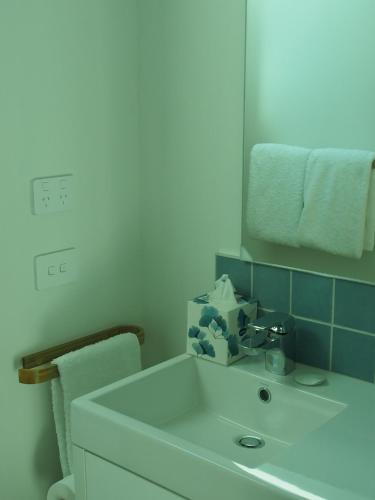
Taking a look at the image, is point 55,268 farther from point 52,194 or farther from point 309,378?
point 309,378

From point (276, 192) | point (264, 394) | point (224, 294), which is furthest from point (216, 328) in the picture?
point (276, 192)

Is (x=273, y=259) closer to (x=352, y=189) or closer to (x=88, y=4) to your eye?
(x=352, y=189)

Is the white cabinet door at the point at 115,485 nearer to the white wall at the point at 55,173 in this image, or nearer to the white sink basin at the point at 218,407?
the white sink basin at the point at 218,407

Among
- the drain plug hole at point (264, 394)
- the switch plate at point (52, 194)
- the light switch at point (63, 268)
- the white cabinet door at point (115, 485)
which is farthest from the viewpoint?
the light switch at point (63, 268)

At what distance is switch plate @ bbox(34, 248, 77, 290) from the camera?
6.20ft

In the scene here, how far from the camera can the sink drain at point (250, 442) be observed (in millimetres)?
1694

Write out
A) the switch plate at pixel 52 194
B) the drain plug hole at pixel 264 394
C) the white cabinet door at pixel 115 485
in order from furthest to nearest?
the switch plate at pixel 52 194
the drain plug hole at pixel 264 394
the white cabinet door at pixel 115 485

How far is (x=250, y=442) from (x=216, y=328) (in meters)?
0.28

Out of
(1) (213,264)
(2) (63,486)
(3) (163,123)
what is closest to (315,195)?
(1) (213,264)

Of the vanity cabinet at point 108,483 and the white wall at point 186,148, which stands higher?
the white wall at point 186,148

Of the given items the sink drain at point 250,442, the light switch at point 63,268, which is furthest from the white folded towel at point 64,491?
the light switch at point 63,268

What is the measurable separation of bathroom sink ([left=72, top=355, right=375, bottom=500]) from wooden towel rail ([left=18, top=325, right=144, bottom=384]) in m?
0.24

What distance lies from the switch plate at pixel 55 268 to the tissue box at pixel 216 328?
0.36 metres

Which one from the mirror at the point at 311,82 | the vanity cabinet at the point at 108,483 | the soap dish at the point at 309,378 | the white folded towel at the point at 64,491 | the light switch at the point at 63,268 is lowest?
the white folded towel at the point at 64,491
